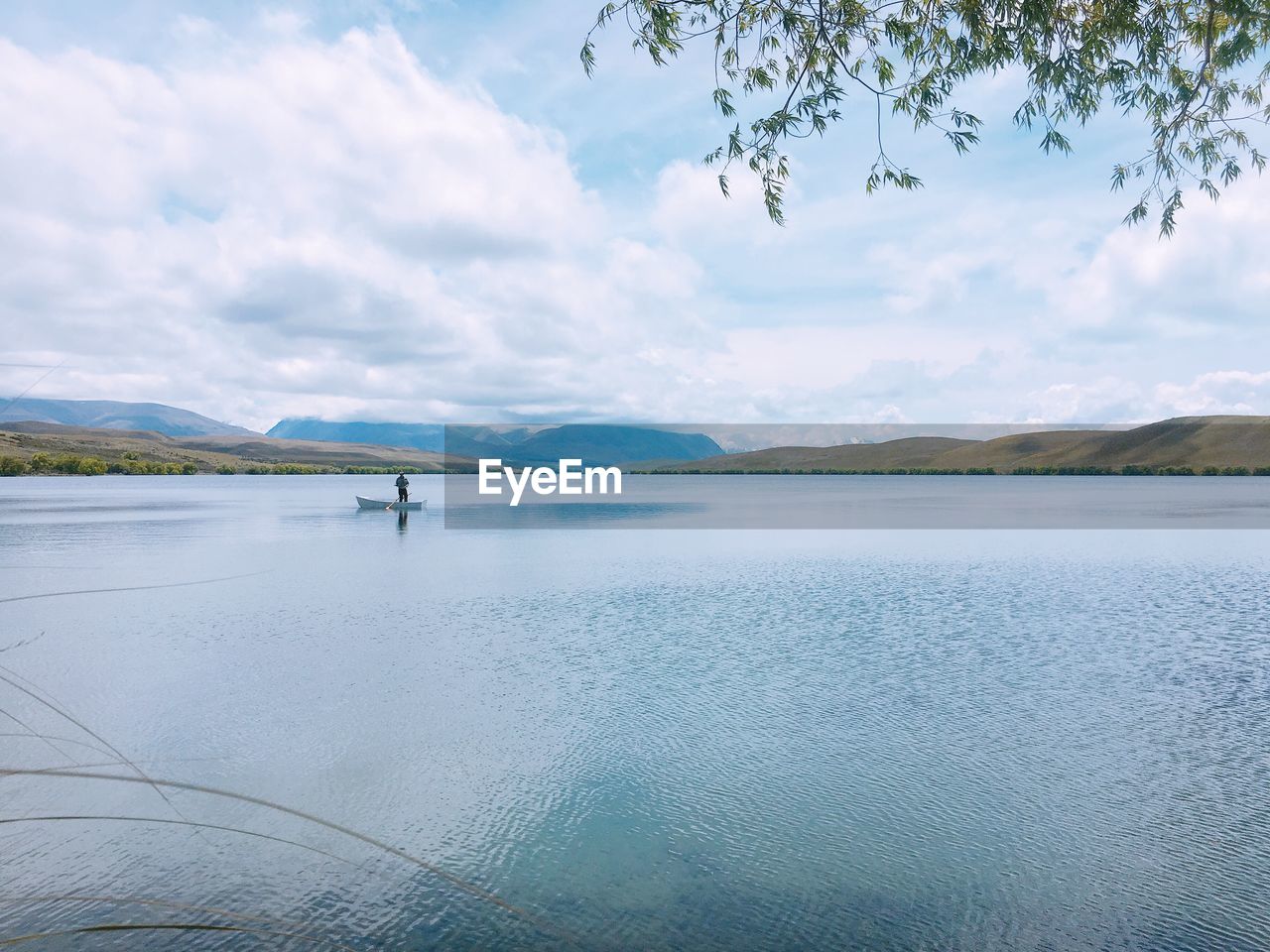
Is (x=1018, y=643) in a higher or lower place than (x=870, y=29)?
lower

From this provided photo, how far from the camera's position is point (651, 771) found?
10.7m

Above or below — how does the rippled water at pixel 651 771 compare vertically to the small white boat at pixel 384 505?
above

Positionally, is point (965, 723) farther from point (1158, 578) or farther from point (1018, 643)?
point (1158, 578)

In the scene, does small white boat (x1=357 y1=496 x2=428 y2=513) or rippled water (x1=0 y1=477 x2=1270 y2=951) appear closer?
rippled water (x1=0 y1=477 x2=1270 y2=951)

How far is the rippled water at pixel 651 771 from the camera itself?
7.27 metres

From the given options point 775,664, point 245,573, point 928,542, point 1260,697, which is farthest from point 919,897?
point 928,542

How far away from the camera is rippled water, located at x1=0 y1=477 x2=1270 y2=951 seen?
7.27 meters

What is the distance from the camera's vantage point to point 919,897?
7480 millimetres

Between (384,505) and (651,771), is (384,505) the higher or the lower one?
the lower one

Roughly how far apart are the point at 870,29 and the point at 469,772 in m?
11.0

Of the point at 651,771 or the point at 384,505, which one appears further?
the point at 384,505

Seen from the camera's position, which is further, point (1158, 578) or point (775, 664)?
point (1158, 578)

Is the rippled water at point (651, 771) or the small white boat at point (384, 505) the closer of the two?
the rippled water at point (651, 771)

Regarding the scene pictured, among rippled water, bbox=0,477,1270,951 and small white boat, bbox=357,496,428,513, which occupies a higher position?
rippled water, bbox=0,477,1270,951
